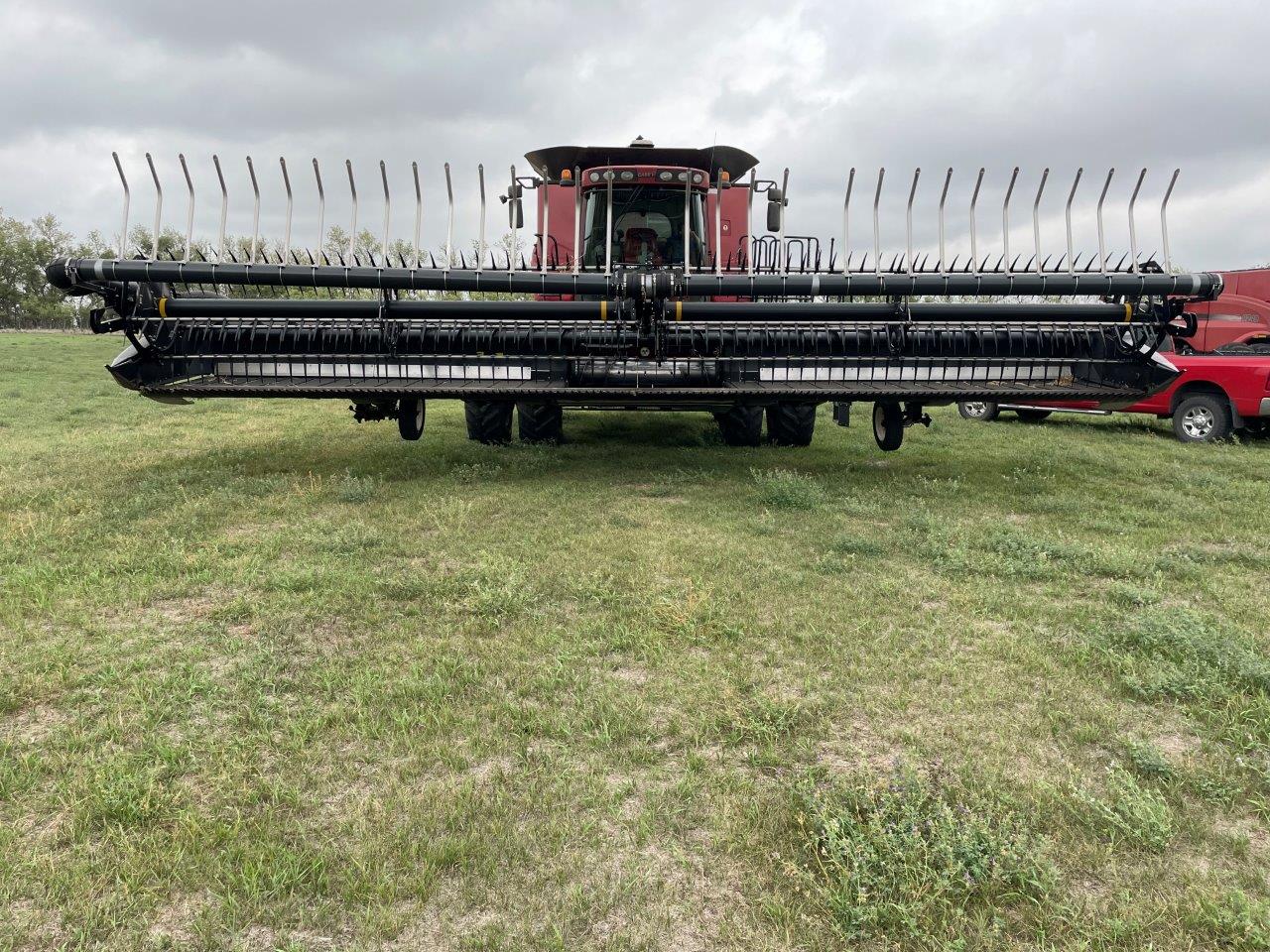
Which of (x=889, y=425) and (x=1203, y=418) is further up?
(x=889, y=425)

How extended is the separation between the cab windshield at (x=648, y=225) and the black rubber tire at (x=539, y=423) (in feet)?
5.40

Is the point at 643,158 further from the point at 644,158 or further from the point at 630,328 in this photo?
the point at 630,328

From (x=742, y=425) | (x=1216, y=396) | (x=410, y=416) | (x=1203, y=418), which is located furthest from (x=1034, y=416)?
(x=410, y=416)

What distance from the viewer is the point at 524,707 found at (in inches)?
108

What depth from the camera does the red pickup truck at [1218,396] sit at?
9.95 meters

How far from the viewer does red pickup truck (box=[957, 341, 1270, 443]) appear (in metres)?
9.95

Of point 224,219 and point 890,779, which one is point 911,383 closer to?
point 890,779

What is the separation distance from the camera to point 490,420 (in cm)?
799

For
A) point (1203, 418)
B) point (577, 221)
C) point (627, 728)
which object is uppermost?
point (577, 221)

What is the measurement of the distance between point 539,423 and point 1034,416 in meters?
8.70

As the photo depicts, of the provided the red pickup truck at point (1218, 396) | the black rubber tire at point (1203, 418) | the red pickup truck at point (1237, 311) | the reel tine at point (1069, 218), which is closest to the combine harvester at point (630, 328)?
the reel tine at point (1069, 218)

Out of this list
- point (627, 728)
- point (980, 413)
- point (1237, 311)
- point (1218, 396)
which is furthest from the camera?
point (1237, 311)

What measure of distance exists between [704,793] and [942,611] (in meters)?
1.88

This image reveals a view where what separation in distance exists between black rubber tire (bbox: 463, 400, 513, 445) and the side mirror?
341 cm
